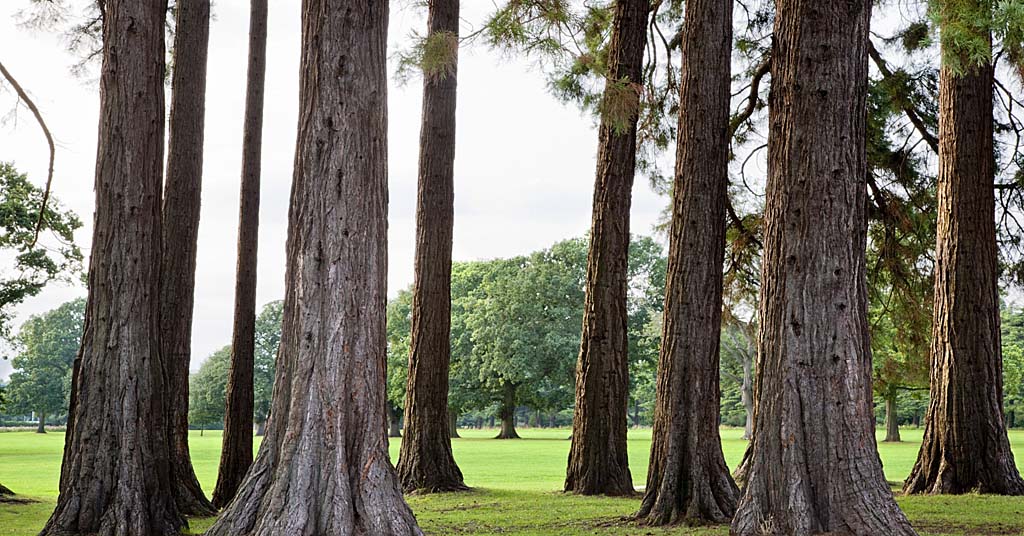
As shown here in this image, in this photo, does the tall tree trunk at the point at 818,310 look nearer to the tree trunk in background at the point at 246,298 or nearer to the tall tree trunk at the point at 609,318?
the tall tree trunk at the point at 609,318

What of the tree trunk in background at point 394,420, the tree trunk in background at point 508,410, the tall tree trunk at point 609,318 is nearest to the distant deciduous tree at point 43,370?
the tree trunk in background at point 394,420

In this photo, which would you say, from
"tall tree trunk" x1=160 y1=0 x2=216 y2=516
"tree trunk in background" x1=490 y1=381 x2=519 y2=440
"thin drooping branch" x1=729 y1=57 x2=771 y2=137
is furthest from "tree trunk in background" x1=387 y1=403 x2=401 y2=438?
"tall tree trunk" x1=160 y1=0 x2=216 y2=516

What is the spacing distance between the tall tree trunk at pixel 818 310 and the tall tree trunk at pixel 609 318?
477cm

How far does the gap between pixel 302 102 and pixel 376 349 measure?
177cm

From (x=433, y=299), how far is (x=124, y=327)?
5.35 metres

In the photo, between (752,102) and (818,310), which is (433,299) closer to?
(752,102)

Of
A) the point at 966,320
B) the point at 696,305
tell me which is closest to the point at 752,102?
the point at 966,320

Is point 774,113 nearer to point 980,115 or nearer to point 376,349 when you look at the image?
point 376,349

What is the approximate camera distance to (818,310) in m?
6.36

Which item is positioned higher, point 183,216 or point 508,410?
point 183,216

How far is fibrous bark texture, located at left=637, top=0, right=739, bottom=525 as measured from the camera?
837 cm

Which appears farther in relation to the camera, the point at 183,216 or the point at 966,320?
the point at 966,320

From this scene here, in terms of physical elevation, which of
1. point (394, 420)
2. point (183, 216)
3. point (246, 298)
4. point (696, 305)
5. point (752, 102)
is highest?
point (752, 102)

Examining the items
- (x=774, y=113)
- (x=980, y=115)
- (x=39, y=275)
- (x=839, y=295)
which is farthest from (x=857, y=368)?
(x=39, y=275)
